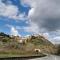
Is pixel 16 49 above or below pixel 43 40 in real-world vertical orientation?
below

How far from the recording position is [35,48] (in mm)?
118062

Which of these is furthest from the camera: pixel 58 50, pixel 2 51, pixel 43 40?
pixel 43 40

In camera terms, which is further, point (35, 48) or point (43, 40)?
point (43, 40)

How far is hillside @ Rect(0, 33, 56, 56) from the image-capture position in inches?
3931

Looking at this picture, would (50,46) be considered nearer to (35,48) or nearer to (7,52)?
(35,48)

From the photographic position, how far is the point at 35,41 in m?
128

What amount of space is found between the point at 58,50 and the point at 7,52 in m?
42.7

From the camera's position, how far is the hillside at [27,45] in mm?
99838

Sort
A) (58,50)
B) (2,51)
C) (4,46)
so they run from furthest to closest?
(58,50)
(4,46)
(2,51)

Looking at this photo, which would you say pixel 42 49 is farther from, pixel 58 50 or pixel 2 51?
pixel 2 51

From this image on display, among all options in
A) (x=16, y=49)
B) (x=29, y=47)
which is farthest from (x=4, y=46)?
(x=29, y=47)

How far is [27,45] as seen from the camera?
119 m

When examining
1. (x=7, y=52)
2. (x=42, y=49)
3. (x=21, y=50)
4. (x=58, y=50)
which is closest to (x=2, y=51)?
(x=7, y=52)

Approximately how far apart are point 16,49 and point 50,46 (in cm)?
3473
